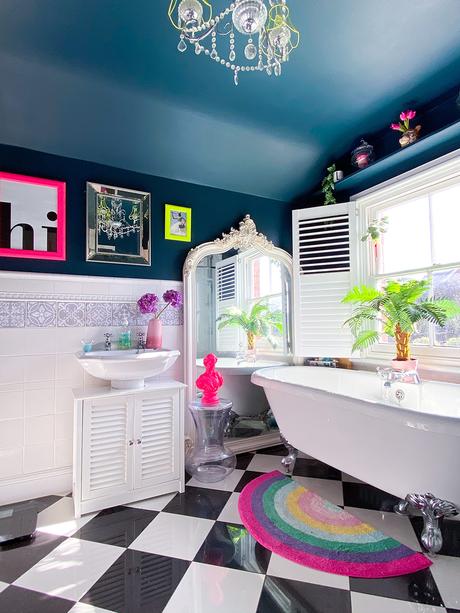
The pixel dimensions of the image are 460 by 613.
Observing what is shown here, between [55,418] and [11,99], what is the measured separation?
1.99m

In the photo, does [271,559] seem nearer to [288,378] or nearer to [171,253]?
[288,378]

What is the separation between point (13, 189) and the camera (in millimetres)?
2162

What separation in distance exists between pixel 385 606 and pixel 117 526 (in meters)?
1.33

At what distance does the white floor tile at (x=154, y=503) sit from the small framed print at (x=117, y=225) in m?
1.62

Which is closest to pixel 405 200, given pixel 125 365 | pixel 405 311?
pixel 405 311

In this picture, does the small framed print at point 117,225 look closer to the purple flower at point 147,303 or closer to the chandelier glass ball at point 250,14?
the purple flower at point 147,303

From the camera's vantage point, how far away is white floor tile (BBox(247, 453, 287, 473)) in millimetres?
2531

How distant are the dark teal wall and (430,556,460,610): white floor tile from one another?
2298 mm

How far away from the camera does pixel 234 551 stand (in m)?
1.61

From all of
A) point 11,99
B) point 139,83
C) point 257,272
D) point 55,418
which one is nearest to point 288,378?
point 257,272

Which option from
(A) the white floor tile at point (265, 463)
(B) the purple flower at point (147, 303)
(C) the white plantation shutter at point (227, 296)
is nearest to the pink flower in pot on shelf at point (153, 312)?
(B) the purple flower at point (147, 303)

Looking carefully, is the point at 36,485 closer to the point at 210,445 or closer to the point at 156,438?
the point at 156,438

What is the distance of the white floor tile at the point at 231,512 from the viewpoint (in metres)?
1.87

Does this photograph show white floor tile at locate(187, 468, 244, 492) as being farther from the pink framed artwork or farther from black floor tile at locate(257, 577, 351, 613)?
the pink framed artwork
